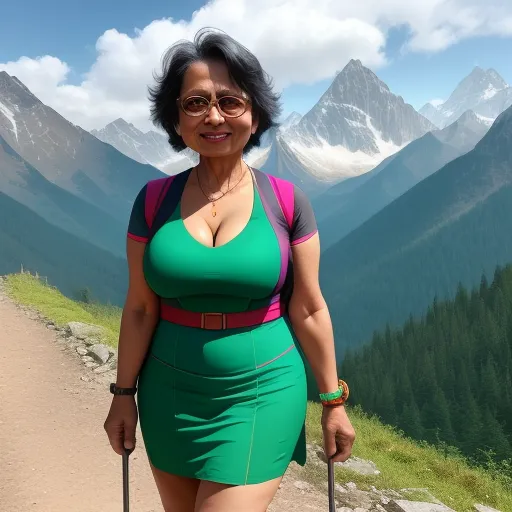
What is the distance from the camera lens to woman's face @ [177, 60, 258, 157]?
212 centimetres

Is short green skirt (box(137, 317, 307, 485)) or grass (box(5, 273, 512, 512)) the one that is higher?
short green skirt (box(137, 317, 307, 485))

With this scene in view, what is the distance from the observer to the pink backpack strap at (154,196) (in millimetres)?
2156

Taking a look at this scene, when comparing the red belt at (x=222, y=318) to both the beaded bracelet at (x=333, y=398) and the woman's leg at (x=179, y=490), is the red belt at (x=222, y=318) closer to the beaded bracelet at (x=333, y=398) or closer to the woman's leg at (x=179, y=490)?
the beaded bracelet at (x=333, y=398)

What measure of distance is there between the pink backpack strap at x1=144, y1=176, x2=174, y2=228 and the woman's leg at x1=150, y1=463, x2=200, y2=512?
3.57ft

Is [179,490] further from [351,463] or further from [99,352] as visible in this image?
[99,352]

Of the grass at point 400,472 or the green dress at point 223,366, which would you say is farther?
the grass at point 400,472

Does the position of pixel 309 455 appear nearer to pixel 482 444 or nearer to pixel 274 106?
pixel 274 106

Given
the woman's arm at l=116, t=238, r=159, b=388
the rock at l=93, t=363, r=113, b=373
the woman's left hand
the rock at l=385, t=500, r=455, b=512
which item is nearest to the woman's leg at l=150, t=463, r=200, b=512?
the woman's arm at l=116, t=238, r=159, b=388

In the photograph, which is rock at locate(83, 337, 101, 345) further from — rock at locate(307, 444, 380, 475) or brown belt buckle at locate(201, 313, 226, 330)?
brown belt buckle at locate(201, 313, 226, 330)

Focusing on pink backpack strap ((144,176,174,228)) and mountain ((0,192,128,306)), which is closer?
pink backpack strap ((144,176,174,228))

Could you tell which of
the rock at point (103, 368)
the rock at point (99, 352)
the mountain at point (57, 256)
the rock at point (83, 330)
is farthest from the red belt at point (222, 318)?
the mountain at point (57, 256)

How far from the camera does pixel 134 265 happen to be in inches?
85.2

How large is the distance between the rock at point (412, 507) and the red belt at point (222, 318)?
4736mm

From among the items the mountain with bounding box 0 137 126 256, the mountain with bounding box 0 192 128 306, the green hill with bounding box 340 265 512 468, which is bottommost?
the green hill with bounding box 340 265 512 468
